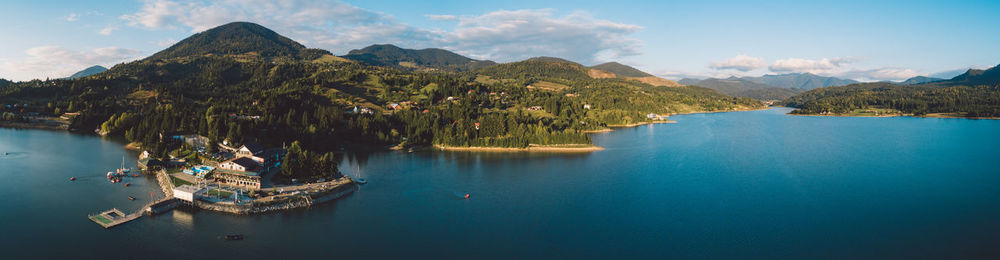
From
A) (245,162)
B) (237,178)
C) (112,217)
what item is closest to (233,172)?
(237,178)

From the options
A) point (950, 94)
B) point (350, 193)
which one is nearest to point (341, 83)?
point (350, 193)

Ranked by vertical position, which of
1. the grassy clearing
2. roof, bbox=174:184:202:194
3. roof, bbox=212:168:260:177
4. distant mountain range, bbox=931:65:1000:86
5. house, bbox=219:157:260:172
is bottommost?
the grassy clearing

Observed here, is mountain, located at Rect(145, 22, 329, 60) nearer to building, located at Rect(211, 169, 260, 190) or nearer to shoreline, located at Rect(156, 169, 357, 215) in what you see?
building, located at Rect(211, 169, 260, 190)

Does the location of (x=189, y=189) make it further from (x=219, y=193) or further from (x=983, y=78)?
(x=983, y=78)

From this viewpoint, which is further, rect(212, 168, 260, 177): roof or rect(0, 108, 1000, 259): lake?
rect(212, 168, 260, 177): roof

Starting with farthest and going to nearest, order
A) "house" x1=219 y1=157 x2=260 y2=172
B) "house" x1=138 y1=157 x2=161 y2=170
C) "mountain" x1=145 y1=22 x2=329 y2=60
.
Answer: "mountain" x1=145 y1=22 x2=329 y2=60, "house" x1=138 y1=157 x2=161 y2=170, "house" x1=219 y1=157 x2=260 y2=172

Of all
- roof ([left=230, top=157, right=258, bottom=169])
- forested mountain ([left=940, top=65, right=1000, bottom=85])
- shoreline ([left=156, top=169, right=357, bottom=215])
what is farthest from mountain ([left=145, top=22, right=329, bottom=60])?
forested mountain ([left=940, top=65, right=1000, bottom=85])

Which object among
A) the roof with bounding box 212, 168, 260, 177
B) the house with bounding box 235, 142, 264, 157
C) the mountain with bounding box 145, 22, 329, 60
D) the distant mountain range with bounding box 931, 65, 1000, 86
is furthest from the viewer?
the distant mountain range with bounding box 931, 65, 1000, 86
